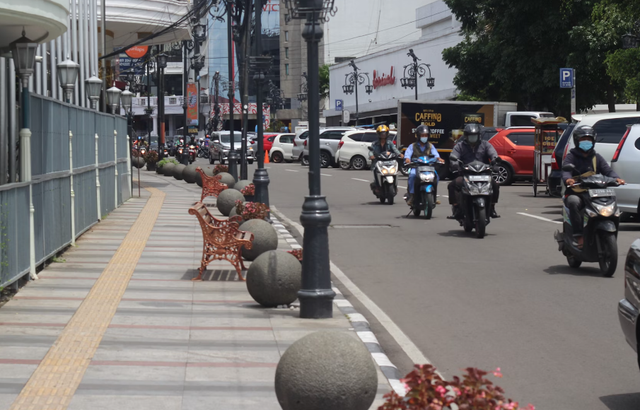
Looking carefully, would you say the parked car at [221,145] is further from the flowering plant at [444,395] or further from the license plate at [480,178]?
the flowering plant at [444,395]

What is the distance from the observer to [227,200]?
63.7ft

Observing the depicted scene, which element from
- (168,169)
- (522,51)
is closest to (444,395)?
(168,169)

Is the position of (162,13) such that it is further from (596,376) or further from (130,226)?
(596,376)

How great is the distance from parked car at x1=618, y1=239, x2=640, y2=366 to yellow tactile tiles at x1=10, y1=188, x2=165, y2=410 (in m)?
3.60

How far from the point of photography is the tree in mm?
38281

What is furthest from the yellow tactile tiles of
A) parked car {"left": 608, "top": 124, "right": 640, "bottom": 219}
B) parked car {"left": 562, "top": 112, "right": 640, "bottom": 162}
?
parked car {"left": 562, "top": 112, "right": 640, "bottom": 162}

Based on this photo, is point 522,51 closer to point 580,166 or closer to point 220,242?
point 580,166

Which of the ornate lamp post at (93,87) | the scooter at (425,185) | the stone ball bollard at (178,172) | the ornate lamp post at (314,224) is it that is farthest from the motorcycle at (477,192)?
the stone ball bollard at (178,172)

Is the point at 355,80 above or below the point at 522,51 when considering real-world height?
above

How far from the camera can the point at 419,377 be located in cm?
344

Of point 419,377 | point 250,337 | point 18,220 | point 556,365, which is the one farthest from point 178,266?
point 419,377

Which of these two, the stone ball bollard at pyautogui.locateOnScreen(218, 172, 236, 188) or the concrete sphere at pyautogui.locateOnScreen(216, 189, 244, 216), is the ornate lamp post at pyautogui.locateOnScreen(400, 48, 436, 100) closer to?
the stone ball bollard at pyautogui.locateOnScreen(218, 172, 236, 188)

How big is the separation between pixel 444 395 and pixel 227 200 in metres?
16.2

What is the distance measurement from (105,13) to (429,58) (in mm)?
35092
